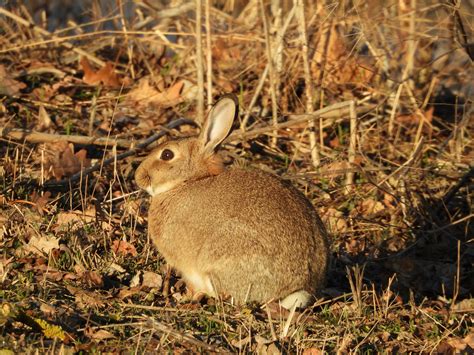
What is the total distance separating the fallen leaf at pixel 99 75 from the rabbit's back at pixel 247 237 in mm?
3570

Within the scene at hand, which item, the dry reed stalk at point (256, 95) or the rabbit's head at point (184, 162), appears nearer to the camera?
the rabbit's head at point (184, 162)

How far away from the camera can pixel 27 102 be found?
25.7ft

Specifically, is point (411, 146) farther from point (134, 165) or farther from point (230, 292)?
point (230, 292)

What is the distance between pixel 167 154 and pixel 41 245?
3.38 feet

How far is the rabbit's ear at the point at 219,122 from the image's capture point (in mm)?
5188

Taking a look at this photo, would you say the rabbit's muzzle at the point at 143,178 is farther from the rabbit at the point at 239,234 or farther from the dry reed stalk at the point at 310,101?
the dry reed stalk at the point at 310,101

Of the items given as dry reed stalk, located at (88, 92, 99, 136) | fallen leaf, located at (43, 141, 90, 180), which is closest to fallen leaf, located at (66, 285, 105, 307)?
fallen leaf, located at (43, 141, 90, 180)

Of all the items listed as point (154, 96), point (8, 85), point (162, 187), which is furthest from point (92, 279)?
point (154, 96)

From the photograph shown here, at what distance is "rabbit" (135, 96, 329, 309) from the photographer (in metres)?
4.81

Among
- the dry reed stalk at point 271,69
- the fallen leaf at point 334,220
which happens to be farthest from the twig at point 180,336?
the dry reed stalk at point 271,69

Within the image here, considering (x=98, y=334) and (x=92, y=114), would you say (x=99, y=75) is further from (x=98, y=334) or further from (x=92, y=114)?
(x=98, y=334)

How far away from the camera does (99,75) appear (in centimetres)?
A: 838

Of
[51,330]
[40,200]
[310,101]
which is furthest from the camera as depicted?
[310,101]

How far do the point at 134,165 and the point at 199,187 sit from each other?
83.0 inches
